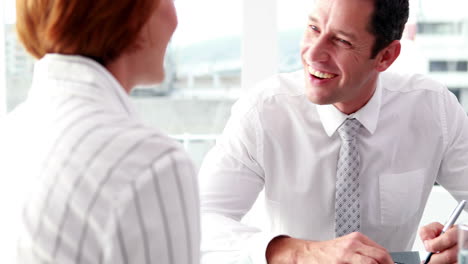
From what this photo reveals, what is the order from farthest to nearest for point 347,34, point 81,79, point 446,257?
1. point 347,34
2. point 446,257
3. point 81,79

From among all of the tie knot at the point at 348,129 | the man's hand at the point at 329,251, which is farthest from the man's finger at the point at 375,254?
the tie knot at the point at 348,129

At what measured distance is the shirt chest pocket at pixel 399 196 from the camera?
1833 millimetres

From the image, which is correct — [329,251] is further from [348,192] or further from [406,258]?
[348,192]

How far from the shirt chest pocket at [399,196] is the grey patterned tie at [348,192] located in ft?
0.36

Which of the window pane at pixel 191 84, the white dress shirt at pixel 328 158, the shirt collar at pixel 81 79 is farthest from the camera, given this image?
the window pane at pixel 191 84

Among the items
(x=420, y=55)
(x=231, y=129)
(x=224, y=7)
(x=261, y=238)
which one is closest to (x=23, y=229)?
(x=261, y=238)

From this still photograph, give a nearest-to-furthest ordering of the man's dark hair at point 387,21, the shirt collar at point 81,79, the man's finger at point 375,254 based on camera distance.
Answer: the shirt collar at point 81,79
the man's finger at point 375,254
the man's dark hair at point 387,21

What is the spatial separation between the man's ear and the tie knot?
7.1 inches

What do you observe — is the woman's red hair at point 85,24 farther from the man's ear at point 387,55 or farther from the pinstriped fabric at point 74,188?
the man's ear at point 387,55

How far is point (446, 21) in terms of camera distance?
353 centimetres

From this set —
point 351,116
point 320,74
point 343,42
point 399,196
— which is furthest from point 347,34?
point 399,196

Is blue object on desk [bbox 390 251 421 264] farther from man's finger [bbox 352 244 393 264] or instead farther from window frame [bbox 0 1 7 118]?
window frame [bbox 0 1 7 118]

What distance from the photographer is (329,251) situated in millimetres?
1358

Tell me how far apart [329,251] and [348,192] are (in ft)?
1.44
